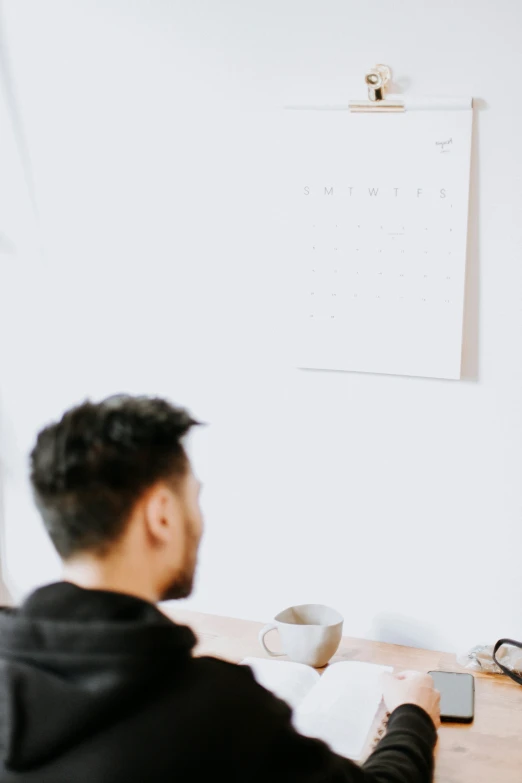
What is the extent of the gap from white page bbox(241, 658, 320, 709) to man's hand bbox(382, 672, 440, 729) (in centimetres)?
A: 17

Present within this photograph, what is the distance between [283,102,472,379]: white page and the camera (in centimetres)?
145

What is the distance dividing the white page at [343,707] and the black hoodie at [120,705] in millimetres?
378

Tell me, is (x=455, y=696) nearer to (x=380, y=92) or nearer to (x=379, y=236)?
(x=379, y=236)

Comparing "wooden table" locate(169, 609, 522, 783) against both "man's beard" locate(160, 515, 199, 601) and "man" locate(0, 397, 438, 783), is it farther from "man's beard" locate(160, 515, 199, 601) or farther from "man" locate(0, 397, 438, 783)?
"man's beard" locate(160, 515, 199, 601)

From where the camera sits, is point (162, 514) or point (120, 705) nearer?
point (120, 705)

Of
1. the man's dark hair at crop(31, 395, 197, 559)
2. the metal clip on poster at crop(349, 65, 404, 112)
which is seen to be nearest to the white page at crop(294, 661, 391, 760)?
the man's dark hair at crop(31, 395, 197, 559)

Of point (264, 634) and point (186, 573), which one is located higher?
point (186, 573)

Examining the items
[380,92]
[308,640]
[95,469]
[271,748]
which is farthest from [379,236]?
[271,748]

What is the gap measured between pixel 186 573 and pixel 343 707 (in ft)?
1.53

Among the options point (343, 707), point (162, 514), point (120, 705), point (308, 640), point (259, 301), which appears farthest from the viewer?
point (259, 301)

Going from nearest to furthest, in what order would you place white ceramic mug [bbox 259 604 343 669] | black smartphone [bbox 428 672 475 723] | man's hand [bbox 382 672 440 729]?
1. man's hand [bbox 382 672 440 729]
2. black smartphone [bbox 428 672 475 723]
3. white ceramic mug [bbox 259 604 343 669]

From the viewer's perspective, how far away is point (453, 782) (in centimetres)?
114

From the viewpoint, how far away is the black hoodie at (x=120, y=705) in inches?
30.1

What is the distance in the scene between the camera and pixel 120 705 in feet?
2.55
